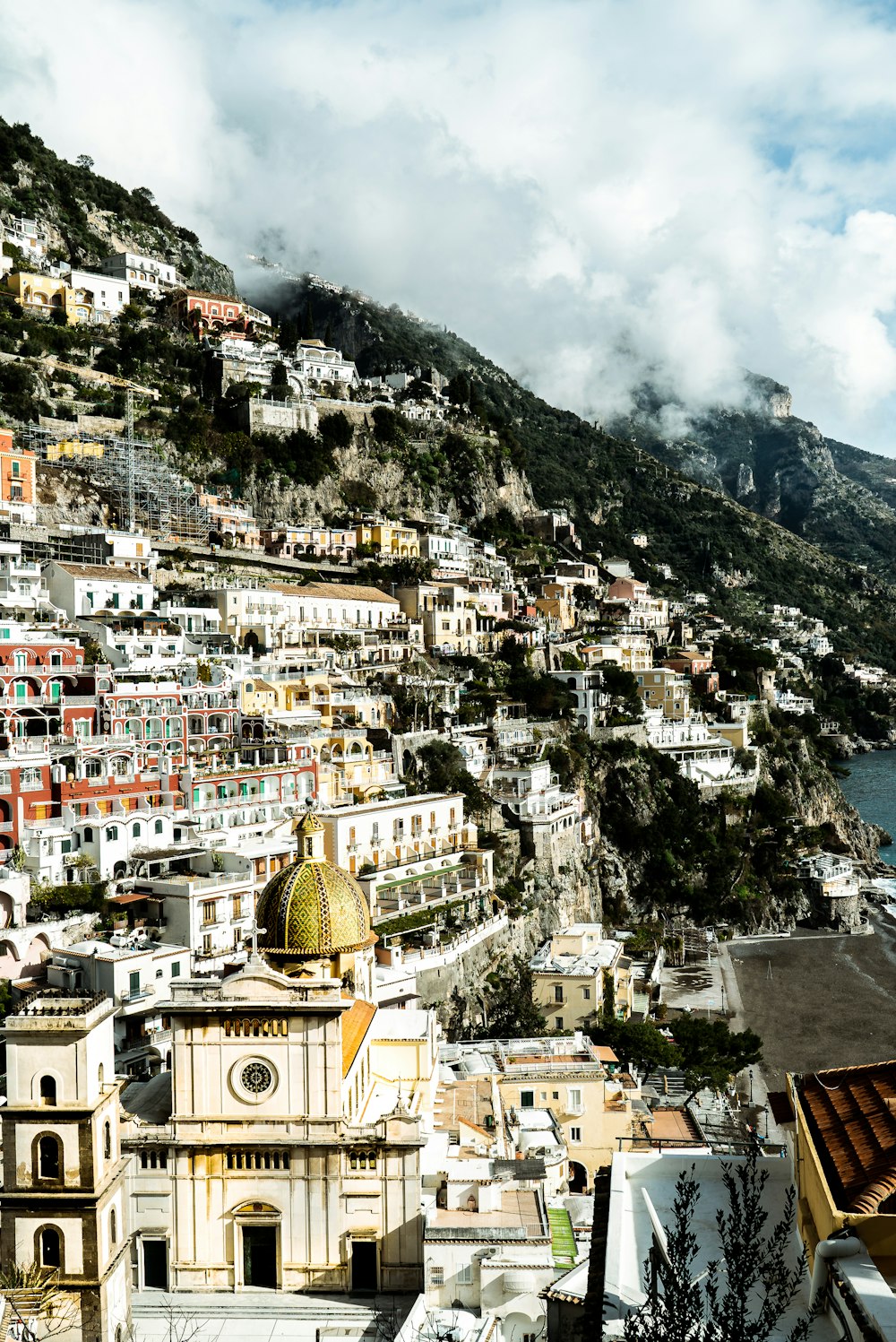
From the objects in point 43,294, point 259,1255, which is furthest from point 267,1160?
point 43,294

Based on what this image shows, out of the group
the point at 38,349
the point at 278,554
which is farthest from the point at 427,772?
the point at 38,349

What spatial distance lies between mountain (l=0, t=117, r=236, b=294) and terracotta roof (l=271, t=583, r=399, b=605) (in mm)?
49051

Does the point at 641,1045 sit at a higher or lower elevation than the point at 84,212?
lower

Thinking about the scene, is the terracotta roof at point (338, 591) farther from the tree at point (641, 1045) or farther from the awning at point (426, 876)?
the tree at point (641, 1045)

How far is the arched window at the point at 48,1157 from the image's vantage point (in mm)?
Answer: 19250

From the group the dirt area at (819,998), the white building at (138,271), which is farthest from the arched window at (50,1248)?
the white building at (138,271)

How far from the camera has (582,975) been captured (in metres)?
46.0

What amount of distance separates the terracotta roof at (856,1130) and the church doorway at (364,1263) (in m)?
11.4

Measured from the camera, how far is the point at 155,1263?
22.5 m

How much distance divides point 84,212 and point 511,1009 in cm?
9568

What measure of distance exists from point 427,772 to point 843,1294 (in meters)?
47.8

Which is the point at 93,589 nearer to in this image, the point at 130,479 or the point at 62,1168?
the point at 130,479

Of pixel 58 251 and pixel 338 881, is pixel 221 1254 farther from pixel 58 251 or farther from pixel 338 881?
pixel 58 251

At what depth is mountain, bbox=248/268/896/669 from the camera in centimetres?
14250
